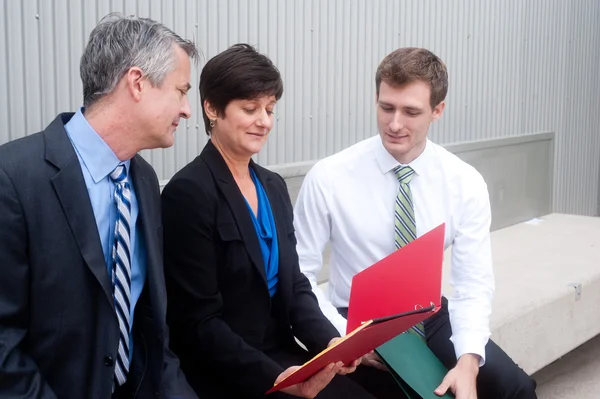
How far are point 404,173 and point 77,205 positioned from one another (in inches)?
60.3

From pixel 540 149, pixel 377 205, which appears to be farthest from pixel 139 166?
pixel 540 149

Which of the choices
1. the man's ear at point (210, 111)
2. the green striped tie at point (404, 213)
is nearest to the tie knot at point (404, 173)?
the green striped tie at point (404, 213)

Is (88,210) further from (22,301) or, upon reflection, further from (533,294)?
(533,294)

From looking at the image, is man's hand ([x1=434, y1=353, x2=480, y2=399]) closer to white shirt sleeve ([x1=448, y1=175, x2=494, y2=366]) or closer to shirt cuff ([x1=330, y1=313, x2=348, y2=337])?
white shirt sleeve ([x1=448, y1=175, x2=494, y2=366])

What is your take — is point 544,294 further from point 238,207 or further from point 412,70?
point 238,207

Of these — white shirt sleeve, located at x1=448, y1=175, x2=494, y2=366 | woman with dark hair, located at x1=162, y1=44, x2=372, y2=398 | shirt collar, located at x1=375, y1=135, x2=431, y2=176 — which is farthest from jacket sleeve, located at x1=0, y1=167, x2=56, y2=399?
shirt collar, located at x1=375, y1=135, x2=431, y2=176

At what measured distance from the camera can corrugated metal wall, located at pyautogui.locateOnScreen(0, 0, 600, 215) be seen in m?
3.29

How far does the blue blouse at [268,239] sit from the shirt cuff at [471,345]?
2.26 ft

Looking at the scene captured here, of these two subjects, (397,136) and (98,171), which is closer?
(98,171)

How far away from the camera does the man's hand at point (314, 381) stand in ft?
7.49

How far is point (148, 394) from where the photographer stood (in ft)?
7.10

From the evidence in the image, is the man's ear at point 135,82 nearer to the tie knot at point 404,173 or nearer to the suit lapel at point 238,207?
the suit lapel at point 238,207

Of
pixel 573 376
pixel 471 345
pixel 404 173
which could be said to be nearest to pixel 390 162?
pixel 404 173

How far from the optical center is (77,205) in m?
1.93
